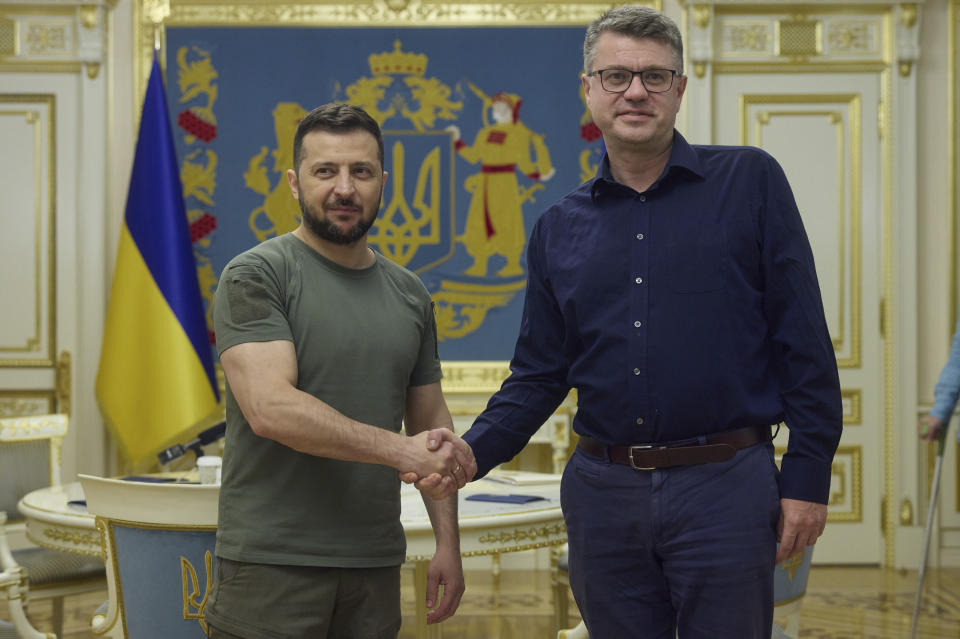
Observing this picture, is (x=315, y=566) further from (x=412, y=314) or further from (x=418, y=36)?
(x=418, y=36)

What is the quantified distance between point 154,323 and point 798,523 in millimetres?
4012

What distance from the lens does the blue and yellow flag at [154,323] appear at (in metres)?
5.02

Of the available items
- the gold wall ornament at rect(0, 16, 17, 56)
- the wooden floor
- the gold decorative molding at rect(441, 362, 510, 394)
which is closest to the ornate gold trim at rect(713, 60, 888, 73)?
the gold decorative molding at rect(441, 362, 510, 394)

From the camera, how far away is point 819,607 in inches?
179

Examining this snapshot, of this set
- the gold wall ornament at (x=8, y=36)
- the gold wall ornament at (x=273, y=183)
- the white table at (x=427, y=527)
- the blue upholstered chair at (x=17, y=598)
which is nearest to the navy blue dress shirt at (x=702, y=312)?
the white table at (x=427, y=527)

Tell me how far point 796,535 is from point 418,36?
4325mm

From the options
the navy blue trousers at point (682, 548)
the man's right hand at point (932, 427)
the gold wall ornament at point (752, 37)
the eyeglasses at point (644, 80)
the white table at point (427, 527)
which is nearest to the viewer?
the navy blue trousers at point (682, 548)

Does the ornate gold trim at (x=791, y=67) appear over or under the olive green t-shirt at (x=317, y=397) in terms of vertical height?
over

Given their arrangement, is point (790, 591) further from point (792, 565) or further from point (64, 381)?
point (64, 381)

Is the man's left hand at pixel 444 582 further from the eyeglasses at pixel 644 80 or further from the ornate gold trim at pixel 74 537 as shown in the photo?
the ornate gold trim at pixel 74 537

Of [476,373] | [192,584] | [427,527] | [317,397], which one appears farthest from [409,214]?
[317,397]

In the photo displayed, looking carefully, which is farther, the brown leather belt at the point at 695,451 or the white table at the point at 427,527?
the white table at the point at 427,527

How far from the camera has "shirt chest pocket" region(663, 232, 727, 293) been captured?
1722 mm

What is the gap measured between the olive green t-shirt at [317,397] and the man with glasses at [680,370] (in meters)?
0.33
